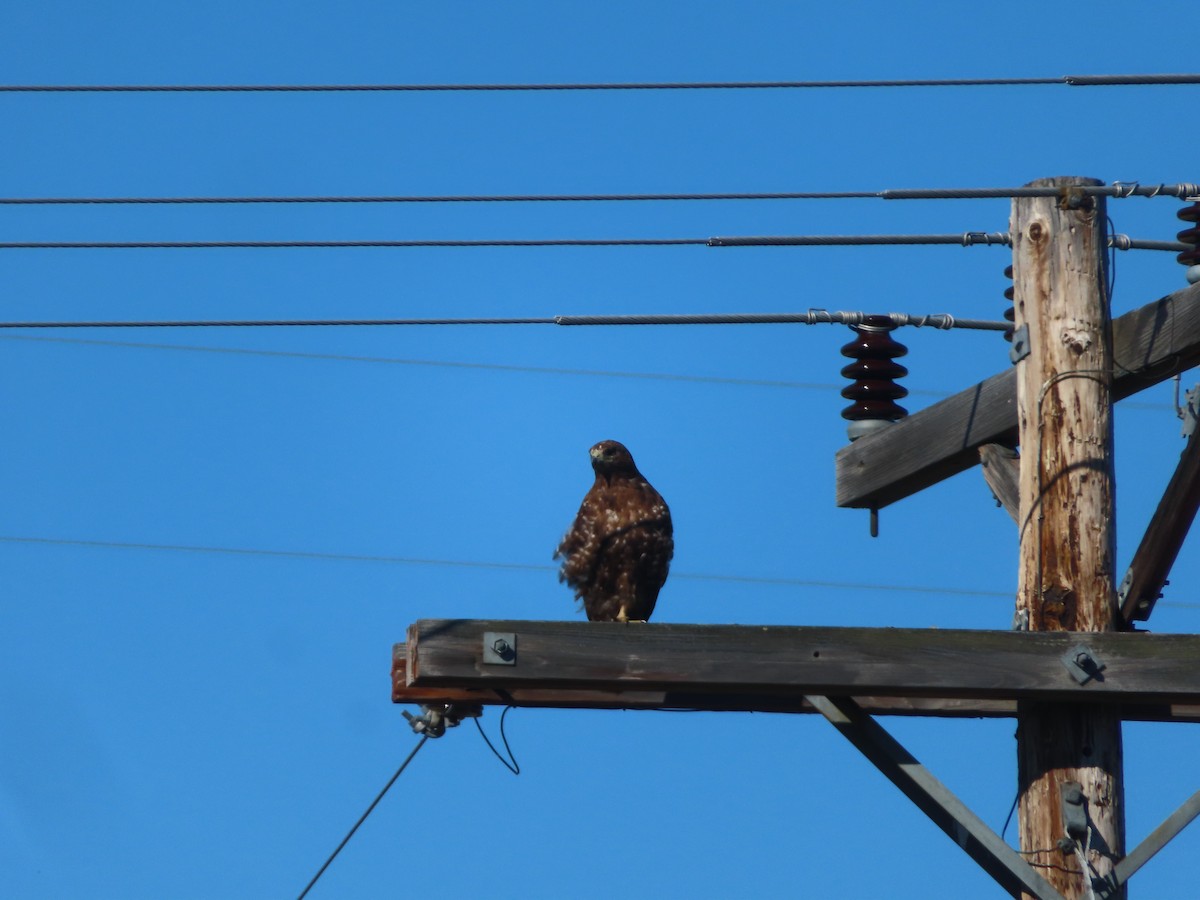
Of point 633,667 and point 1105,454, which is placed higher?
point 1105,454

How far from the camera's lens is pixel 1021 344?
648cm

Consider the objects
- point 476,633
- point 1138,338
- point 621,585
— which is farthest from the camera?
point 621,585

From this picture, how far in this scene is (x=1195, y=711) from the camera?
21.1 feet

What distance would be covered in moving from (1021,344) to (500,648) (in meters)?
2.31

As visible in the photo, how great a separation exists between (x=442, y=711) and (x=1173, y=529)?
272 cm

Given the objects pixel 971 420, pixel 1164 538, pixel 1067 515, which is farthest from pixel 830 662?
pixel 971 420

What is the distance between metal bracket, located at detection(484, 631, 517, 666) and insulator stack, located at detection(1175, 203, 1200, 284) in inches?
116

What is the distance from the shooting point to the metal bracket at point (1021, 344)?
21.2 ft

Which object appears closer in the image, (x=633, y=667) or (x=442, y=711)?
(x=633, y=667)

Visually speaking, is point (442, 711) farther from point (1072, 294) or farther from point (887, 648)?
point (1072, 294)

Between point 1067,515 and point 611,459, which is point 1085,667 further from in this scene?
point 611,459

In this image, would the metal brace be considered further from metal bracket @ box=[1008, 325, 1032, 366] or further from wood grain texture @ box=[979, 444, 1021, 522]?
metal bracket @ box=[1008, 325, 1032, 366]

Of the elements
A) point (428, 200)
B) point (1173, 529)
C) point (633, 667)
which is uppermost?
point (428, 200)

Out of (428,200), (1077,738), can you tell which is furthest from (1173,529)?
(428,200)
